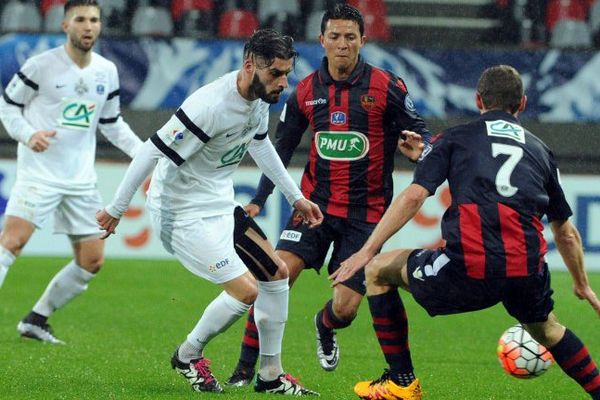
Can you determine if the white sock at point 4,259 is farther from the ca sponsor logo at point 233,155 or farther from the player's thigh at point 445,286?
the player's thigh at point 445,286

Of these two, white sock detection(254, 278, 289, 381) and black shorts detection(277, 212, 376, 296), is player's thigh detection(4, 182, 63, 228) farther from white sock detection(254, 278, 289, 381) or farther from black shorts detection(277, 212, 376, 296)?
white sock detection(254, 278, 289, 381)

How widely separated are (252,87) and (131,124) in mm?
8953

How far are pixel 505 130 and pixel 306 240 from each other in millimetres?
1969

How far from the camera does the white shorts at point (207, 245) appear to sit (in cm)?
662

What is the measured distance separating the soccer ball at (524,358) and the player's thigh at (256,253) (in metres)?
1.26

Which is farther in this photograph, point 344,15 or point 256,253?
point 344,15

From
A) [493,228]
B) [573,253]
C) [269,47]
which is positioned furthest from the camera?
[269,47]

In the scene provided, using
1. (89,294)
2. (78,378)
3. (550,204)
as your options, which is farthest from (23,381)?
(89,294)

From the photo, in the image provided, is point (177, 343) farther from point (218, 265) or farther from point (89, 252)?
point (218, 265)

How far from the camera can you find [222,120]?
6.48m

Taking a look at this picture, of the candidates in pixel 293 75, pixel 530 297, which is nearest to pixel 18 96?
pixel 530 297

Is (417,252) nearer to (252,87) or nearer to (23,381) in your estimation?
(252,87)

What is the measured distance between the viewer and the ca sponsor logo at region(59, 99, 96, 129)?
29.2 ft

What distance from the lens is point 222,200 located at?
677 centimetres
